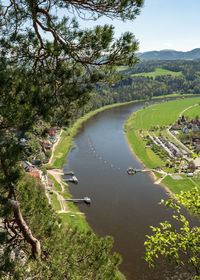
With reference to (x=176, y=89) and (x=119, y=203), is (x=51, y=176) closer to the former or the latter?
(x=119, y=203)

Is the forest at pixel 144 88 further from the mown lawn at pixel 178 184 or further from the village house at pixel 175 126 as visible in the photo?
the mown lawn at pixel 178 184

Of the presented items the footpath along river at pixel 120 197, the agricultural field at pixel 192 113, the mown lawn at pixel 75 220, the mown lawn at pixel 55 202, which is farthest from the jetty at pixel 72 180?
the agricultural field at pixel 192 113

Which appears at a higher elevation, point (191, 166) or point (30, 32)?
point (30, 32)

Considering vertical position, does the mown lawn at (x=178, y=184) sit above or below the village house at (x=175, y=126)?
below

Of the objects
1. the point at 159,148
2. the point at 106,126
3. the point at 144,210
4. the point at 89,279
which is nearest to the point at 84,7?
the point at 89,279

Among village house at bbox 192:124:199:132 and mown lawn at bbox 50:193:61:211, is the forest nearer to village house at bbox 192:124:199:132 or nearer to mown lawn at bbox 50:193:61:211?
village house at bbox 192:124:199:132

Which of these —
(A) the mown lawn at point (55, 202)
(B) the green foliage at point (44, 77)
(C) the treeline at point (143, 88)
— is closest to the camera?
(B) the green foliage at point (44, 77)

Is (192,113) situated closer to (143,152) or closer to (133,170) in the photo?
(143,152)

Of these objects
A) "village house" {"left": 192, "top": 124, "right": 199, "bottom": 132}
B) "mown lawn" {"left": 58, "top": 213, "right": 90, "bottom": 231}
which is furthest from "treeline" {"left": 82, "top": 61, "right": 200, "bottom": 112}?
"mown lawn" {"left": 58, "top": 213, "right": 90, "bottom": 231}
